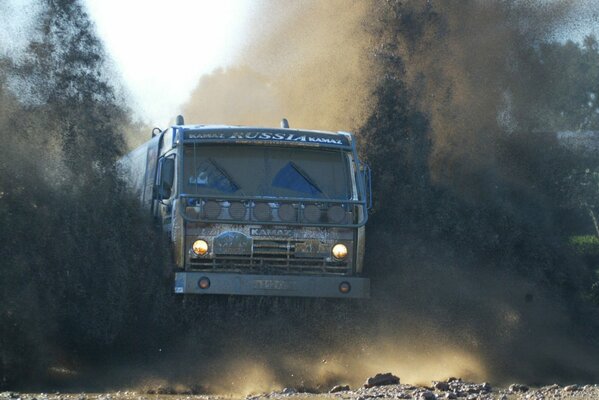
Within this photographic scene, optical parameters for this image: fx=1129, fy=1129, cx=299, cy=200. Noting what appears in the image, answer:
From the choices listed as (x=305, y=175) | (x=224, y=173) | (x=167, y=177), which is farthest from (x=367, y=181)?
(x=167, y=177)

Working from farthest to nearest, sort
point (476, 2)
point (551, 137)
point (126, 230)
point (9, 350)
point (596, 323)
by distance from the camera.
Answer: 1. point (551, 137)
2. point (476, 2)
3. point (596, 323)
4. point (126, 230)
5. point (9, 350)

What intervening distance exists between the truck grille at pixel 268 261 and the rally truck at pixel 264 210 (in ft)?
0.04

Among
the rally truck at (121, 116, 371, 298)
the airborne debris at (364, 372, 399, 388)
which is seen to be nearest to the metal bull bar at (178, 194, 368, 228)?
the rally truck at (121, 116, 371, 298)

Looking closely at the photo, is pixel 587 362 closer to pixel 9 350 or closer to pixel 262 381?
pixel 262 381

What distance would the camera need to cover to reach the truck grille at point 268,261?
524 inches

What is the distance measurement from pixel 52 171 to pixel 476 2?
364 inches

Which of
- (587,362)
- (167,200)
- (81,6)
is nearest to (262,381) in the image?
(167,200)

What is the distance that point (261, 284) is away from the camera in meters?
13.1

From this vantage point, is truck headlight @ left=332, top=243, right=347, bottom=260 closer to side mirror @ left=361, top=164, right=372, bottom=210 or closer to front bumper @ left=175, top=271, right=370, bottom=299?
front bumper @ left=175, top=271, right=370, bottom=299

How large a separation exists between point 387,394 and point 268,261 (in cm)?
290

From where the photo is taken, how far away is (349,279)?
44.1ft

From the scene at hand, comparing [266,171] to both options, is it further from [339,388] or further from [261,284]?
[339,388]

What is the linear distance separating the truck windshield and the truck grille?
643 millimetres

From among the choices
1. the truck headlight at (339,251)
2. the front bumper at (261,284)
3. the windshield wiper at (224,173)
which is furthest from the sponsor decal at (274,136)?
the front bumper at (261,284)
